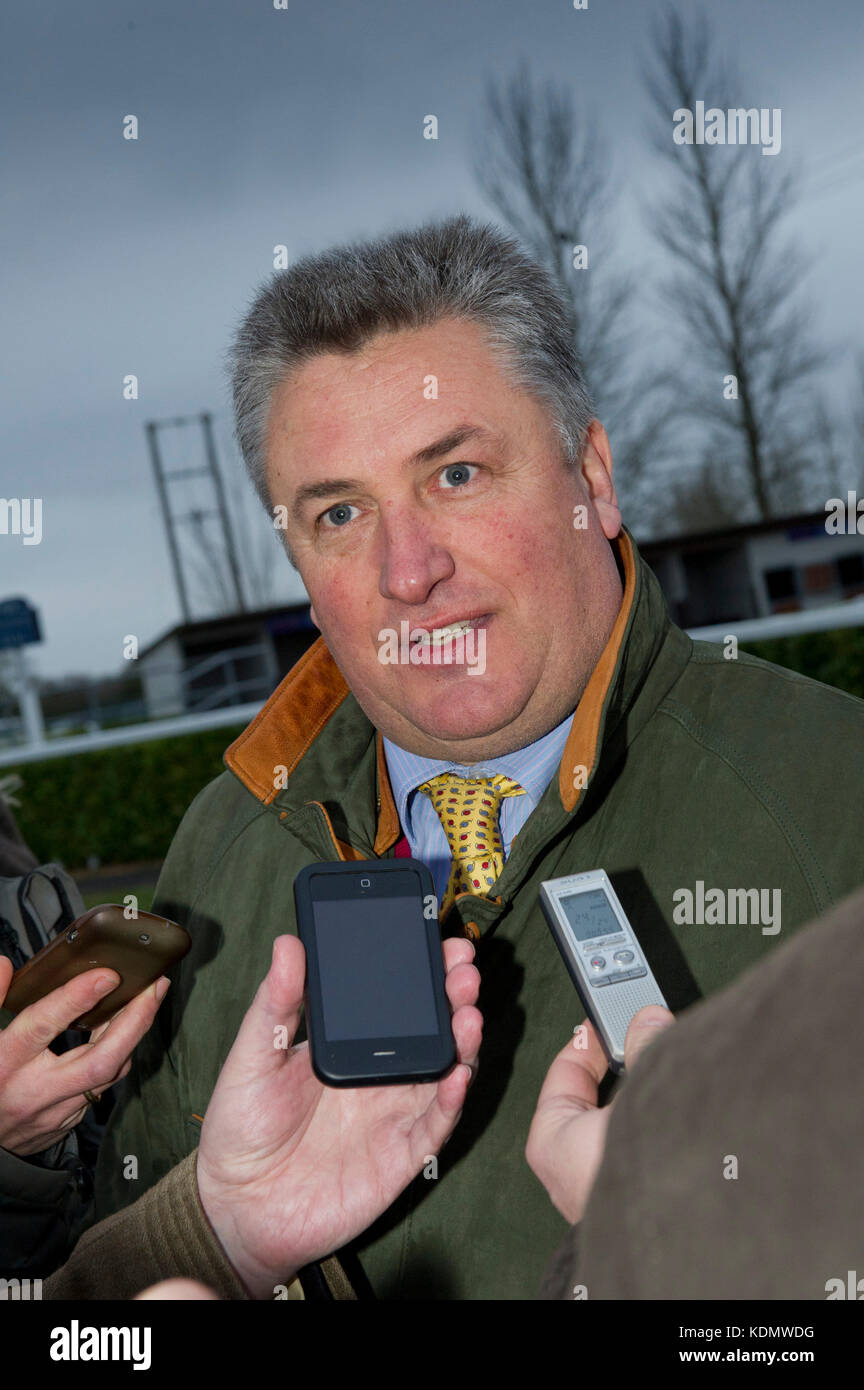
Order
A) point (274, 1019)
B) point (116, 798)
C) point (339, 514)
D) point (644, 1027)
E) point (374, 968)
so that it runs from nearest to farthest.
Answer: point (644, 1027), point (274, 1019), point (374, 968), point (339, 514), point (116, 798)

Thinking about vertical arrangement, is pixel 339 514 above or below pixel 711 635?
above

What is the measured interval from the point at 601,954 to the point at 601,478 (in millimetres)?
958

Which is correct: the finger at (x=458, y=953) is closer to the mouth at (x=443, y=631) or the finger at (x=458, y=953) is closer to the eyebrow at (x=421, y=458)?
the mouth at (x=443, y=631)

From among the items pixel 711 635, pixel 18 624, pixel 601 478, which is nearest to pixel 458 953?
pixel 601 478

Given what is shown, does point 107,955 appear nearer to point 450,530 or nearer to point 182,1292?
point 450,530

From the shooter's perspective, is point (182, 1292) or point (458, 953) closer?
point (182, 1292)

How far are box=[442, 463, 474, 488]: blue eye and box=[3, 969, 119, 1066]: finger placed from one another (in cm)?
89

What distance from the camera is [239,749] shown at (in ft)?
7.16

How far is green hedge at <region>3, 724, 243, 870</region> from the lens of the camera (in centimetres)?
1084

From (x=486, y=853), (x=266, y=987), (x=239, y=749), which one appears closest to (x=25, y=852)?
(x=239, y=749)

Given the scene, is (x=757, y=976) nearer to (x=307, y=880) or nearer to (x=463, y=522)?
(x=307, y=880)

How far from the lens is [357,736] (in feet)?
7.40

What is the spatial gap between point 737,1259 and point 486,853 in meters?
1.48

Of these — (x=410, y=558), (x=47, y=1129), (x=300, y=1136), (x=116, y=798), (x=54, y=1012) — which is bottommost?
(x=116, y=798)
